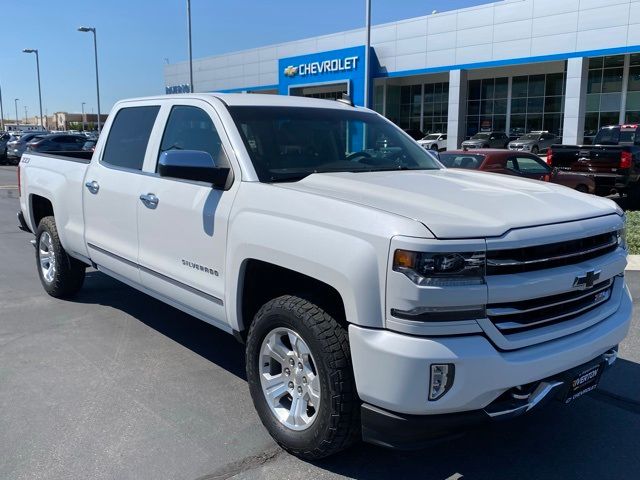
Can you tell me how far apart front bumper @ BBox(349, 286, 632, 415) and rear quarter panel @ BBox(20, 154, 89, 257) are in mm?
3569

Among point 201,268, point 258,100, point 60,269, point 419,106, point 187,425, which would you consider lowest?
point 187,425

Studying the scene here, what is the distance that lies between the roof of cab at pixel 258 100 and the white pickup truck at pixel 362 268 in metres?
0.02

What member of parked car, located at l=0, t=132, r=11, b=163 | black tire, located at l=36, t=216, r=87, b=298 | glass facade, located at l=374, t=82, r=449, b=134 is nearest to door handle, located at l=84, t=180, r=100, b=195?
black tire, located at l=36, t=216, r=87, b=298

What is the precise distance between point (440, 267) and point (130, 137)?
130 inches

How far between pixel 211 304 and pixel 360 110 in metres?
2.13

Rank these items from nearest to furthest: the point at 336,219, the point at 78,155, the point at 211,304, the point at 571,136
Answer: the point at 336,219, the point at 211,304, the point at 78,155, the point at 571,136

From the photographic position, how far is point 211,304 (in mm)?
3893

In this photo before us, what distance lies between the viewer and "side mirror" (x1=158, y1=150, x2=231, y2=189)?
3594mm

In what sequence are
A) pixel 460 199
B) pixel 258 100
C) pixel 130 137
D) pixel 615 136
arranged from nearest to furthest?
1. pixel 460 199
2. pixel 258 100
3. pixel 130 137
4. pixel 615 136

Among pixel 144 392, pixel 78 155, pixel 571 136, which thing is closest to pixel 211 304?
pixel 144 392

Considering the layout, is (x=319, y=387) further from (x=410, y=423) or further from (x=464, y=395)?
(x=464, y=395)

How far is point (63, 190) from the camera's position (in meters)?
5.78

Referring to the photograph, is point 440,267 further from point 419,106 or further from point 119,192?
point 419,106

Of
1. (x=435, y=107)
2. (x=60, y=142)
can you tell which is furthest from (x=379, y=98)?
(x=60, y=142)
